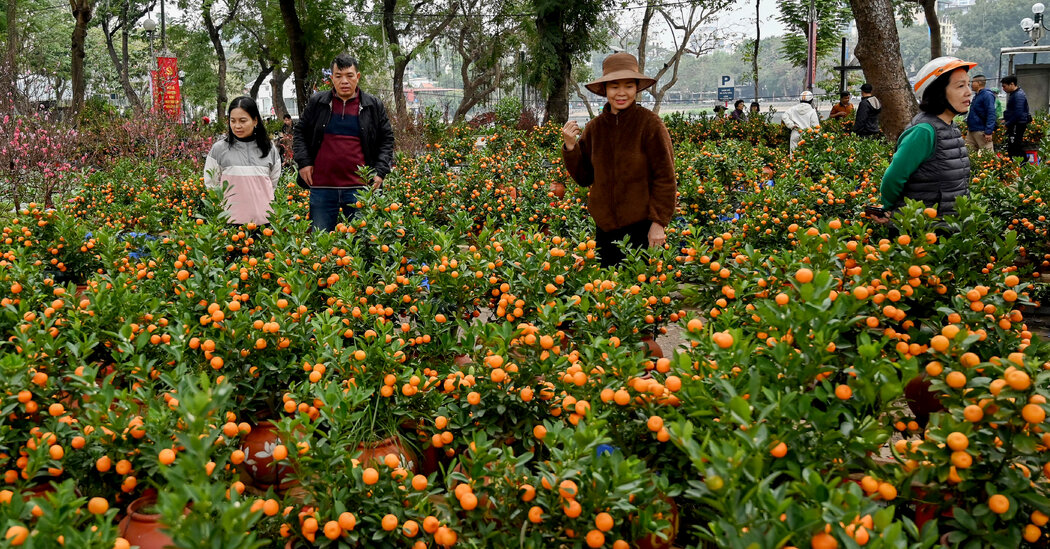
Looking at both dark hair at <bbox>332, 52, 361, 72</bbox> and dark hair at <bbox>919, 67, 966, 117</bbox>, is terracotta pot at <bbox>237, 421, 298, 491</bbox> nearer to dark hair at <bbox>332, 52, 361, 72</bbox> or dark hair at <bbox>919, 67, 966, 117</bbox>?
dark hair at <bbox>332, 52, 361, 72</bbox>

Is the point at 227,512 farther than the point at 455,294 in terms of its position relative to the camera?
No

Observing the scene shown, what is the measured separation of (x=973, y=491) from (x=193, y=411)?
188 cm

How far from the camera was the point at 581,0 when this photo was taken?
59.0ft

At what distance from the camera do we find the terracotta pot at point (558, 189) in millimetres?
8097

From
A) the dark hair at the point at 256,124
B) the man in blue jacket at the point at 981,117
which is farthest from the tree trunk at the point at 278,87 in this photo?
the dark hair at the point at 256,124

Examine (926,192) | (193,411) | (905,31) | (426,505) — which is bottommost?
(426,505)

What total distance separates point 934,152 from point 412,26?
98.3 ft

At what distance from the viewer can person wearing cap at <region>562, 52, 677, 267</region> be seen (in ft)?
13.0

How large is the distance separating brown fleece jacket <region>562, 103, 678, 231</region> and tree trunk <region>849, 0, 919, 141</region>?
9.26 m

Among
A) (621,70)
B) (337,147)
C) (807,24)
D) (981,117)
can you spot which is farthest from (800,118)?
(807,24)

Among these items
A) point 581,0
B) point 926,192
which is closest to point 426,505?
point 926,192

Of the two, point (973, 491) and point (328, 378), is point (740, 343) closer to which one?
point (973, 491)

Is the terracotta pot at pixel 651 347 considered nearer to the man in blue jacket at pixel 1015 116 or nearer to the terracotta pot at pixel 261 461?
the terracotta pot at pixel 261 461

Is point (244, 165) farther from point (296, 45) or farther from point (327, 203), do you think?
point (296, 45)
